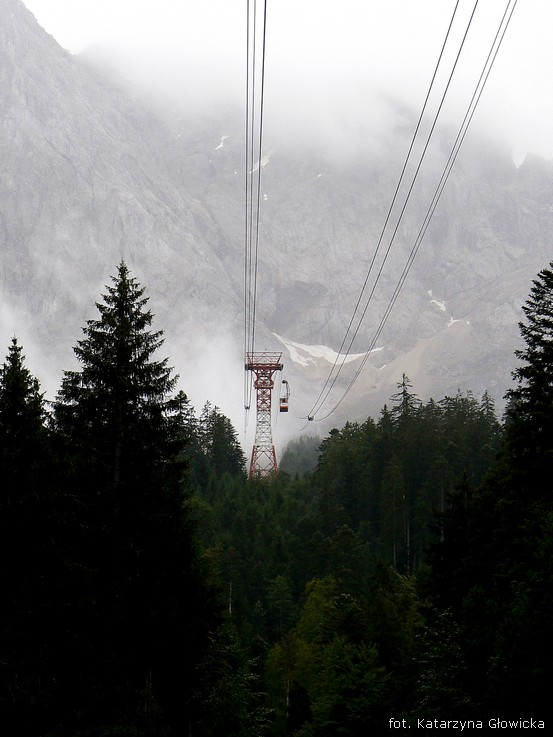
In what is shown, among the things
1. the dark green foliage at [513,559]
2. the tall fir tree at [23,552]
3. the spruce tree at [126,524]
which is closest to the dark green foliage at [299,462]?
the dark green foliage at [513,559]

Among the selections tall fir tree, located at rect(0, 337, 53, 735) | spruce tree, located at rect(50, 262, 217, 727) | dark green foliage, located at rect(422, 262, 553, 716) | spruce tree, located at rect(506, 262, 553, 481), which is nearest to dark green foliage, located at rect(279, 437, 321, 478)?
dark green foliage, located at rect(422, 262, 553, 716)

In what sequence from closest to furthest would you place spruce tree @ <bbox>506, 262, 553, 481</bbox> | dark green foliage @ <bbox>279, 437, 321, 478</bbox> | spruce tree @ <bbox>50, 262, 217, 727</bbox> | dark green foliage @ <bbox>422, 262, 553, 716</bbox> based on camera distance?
dark green foliage @ <bbox>422, 262, 553, 716</bbox> < spruce tree @ <bbox>50, 262, 217, 727</bbox> < spruce tree @ <bbox>506, 262, 553, 481</bbox> < dark green foliage @ <bbox>279, 437, 321, 478</bbox>

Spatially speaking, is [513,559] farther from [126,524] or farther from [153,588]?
[126,524]

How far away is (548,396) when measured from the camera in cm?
3494

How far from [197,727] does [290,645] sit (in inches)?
908

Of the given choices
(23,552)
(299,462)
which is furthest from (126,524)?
(299,462)

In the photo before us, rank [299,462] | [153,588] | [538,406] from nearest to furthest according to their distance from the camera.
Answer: [153,588]
[538,406]
[299,462]

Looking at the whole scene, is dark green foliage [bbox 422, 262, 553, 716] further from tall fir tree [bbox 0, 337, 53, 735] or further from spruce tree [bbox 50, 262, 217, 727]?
tall fir tree [bbox 0, 337, 53, 735]

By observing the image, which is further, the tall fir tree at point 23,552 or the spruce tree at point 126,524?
the spruce tree at point 126,524

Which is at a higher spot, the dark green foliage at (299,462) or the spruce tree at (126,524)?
the dark green foliage at (299,462)

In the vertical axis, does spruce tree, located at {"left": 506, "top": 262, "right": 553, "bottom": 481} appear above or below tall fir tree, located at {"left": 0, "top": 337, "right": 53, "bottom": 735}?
above

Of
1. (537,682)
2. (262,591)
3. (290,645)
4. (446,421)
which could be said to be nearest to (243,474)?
(446,421)

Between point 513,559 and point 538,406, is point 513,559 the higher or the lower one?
the lower one

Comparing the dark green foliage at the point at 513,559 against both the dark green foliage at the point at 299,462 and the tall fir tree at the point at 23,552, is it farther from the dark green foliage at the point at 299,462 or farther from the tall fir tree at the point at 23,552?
the dark green foliage at the point at 299,462
